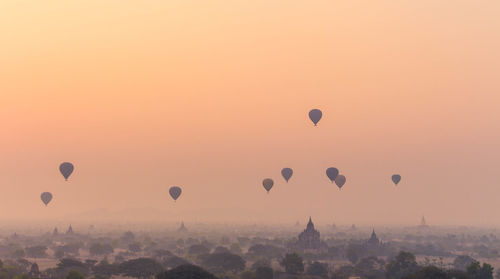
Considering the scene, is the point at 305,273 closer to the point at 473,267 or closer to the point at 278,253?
the point at 473,267

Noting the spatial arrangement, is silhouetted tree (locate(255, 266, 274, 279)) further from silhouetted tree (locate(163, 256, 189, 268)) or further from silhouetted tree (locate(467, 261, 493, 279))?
silhouetted tree (locate(467, 261, 493, 279))

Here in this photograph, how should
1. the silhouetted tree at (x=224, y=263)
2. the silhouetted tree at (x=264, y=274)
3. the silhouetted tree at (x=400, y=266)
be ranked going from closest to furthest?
the silhouetted tree at (x=264, y=274)
the silhouetted tree at (x=400, y=266)
the silhouetted tree at (x=224, y=263)

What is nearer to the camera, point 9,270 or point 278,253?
point 9,270

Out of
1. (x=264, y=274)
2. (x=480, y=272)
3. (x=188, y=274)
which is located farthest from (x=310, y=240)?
(x=188, y=274)

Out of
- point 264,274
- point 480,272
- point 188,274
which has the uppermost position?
point 264,274

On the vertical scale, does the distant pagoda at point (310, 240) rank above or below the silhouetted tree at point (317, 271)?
above

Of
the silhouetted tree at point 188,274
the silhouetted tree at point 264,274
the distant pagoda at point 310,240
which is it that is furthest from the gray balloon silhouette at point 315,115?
the silhouetted tree at point 188,274

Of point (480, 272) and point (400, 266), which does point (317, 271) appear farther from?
point (480, 272)

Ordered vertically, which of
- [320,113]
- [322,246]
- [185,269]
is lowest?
[185,269]

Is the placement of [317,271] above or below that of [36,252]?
below

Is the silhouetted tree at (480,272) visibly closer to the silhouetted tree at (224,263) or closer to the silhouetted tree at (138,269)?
the silhouetted tree at (224,263)

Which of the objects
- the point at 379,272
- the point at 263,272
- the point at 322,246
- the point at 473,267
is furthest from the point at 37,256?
the point at 473,267
